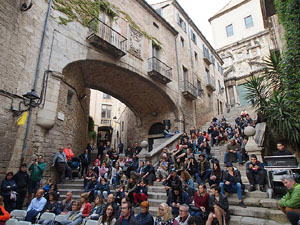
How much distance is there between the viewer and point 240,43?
84.4ft

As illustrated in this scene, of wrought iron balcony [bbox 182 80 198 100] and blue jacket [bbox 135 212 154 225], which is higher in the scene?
wrought iron balcony [bbox 182 80 198 100]

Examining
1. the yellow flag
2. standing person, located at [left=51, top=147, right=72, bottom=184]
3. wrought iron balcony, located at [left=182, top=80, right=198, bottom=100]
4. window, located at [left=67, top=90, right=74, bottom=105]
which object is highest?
wrought iron balcony, located at [left=182, top=80, right=198, bottom=100]

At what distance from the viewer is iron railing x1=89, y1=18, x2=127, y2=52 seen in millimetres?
9711

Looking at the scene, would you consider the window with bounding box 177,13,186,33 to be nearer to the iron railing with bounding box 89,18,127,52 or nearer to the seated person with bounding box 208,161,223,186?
the iron railing with bounding box 89,18,127,52

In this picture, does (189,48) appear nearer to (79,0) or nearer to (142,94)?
(142,94)

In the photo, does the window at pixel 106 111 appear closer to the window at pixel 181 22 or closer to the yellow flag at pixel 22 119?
the window at pixel 181 22

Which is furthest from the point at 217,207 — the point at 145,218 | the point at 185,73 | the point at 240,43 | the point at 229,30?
the point at 229,30

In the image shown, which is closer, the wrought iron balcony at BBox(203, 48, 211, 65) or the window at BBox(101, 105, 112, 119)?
the wrought iron balcony at BBox(203, 48, 211, 65)

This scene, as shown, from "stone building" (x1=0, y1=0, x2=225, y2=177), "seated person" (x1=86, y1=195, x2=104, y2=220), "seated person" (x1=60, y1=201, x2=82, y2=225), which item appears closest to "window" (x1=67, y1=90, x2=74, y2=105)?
"stone building" (x1=0, y1=0, x2=225, y2=177)

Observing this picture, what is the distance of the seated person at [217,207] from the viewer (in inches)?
149

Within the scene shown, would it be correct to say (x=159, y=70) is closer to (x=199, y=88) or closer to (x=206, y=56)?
(x=199, y=88)

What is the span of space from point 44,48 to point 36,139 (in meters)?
3.65

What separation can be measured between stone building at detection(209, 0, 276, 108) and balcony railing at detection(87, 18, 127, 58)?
17943 mm

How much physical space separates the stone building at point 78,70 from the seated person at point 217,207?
581cm
